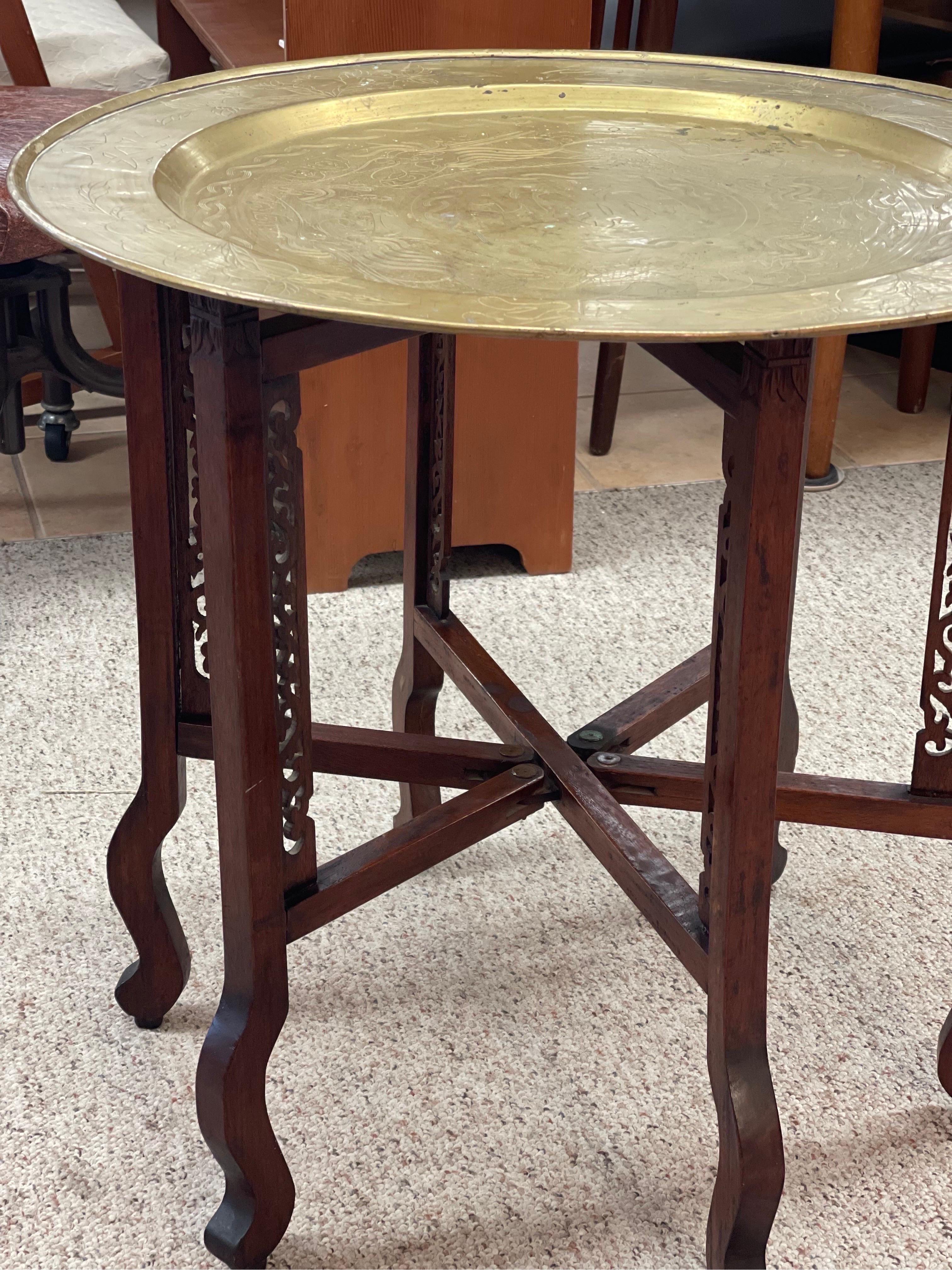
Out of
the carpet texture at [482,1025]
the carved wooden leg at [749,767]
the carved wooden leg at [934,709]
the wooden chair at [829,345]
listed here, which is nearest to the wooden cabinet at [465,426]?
the carpet texture at [482,1025]

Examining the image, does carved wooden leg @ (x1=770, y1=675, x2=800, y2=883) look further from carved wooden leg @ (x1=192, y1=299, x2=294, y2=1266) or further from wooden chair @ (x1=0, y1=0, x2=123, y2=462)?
wooden chair @ (x1=0, y1=0, x2=123, y2=462)

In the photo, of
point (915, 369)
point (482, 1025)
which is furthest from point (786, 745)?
point (915, 369)

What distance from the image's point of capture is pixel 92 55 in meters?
2.50

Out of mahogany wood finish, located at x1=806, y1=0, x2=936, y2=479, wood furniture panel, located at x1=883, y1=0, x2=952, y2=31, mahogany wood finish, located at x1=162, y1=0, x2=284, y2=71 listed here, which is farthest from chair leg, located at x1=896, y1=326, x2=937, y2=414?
mahogany wood finish, located at x1=162, y1=0, x2=284, y2=71

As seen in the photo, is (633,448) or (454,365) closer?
(454,365)

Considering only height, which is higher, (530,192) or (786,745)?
(530,192)

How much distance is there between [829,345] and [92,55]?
140 cm

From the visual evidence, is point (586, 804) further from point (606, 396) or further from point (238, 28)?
point (238, 28)

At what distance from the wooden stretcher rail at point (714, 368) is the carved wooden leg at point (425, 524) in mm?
429

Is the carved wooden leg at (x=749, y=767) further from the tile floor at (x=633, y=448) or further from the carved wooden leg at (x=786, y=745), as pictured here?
the tile floor at (x=633, y=448)

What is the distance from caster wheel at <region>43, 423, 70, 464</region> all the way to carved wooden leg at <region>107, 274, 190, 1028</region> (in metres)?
1.29

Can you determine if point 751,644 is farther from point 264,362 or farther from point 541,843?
point 541,843

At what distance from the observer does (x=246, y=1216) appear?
3.53ft

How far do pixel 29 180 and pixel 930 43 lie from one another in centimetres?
251
